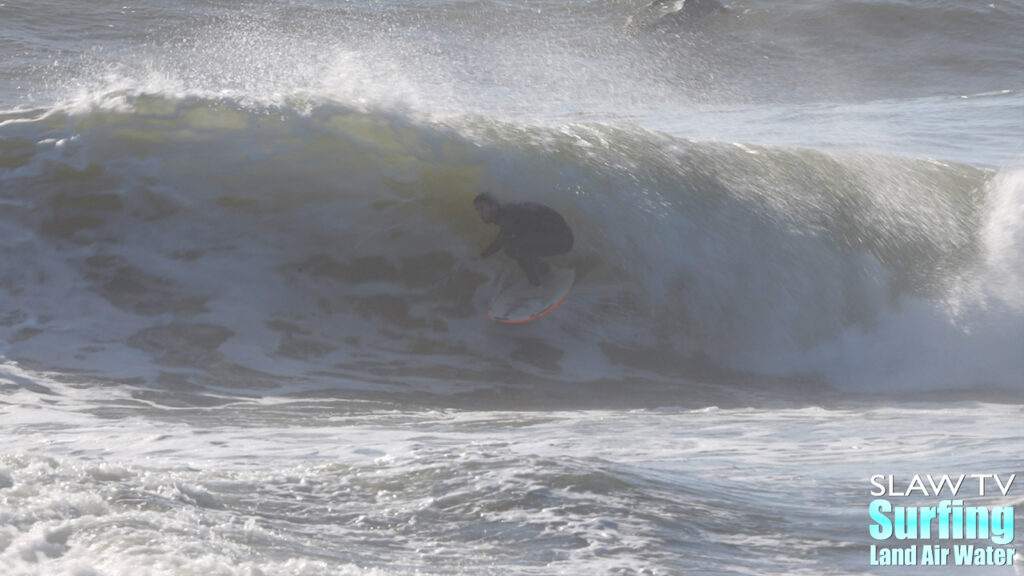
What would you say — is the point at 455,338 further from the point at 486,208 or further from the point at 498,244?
the point at 486,208

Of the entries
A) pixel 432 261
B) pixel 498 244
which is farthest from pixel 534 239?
pixel 432 261

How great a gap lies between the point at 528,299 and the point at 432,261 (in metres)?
0.78

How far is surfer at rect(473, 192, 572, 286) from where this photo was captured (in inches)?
277

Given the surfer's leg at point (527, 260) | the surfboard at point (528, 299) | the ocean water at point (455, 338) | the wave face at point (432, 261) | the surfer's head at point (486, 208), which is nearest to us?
the ocean water at point (455, 338)

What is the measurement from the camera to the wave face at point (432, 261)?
6.54m

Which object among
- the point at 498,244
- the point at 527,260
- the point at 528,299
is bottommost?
the point at 528,299

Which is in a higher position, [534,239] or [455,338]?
[534,239]

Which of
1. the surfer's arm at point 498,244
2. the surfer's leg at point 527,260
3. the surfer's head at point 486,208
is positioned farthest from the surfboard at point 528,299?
the surfer's head at point 486,208

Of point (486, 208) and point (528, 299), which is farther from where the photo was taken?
point (486, 208)

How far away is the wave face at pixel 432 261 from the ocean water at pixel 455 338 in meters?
0.02

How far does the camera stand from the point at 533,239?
704cm

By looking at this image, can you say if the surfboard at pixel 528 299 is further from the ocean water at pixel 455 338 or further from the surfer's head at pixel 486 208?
the surfer's head at pixel 486 208

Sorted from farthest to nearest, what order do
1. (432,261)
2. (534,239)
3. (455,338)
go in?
(432,261), (534,239), (455,338)

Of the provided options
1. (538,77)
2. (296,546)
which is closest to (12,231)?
(296,546)
